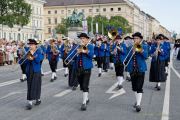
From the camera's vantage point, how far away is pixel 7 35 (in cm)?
9469

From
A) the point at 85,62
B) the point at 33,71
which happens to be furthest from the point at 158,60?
the point at 33,71

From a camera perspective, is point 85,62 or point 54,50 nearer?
point 85,62

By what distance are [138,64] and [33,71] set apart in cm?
257

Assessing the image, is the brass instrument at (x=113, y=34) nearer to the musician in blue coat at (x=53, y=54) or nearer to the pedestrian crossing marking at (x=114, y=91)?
the pedestrian crossing marking at (x=114, y=91)

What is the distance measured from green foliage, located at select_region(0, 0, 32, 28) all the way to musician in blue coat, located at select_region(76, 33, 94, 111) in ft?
124

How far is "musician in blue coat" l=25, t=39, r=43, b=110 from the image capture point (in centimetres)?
1110

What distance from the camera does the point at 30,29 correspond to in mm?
110312

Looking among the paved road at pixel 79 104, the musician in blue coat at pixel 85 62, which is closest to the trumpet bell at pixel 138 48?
the musician in blue coat at pixel 85 62

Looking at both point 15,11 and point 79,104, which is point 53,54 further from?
point 15,11

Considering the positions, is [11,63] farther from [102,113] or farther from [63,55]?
[102,113]

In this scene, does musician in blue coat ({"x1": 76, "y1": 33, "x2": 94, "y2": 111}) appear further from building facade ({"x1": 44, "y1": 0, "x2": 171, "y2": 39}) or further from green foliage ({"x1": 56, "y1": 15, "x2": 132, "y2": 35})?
building facade ({"x1": 44, "y1": 0, "x2": 171, "y2": 39})

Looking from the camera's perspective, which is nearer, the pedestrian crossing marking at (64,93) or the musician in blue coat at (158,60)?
the pedestrian crossing marking at (64,93)

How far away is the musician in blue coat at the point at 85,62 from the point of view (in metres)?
11.1

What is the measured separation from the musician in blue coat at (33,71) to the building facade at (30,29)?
3049 inches
